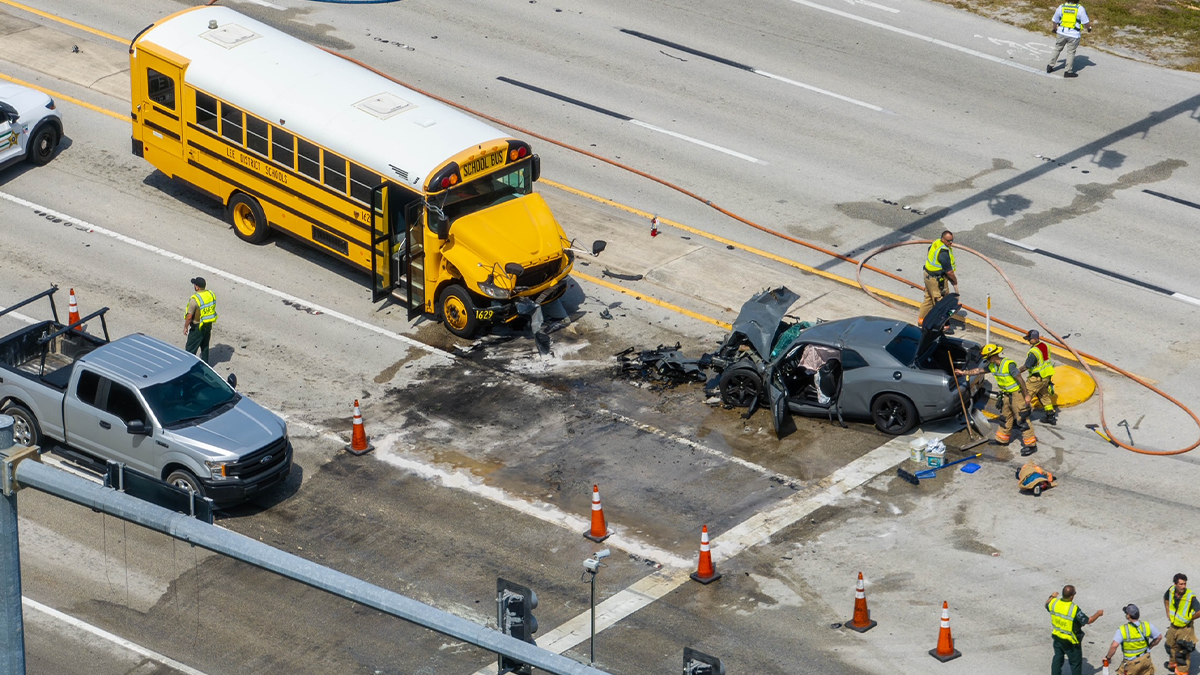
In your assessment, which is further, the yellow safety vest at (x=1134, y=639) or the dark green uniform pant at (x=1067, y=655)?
the dark green uniform pant at (x=1067, y=655)

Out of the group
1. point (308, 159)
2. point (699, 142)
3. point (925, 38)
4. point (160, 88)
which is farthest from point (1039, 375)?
point (160, 88)

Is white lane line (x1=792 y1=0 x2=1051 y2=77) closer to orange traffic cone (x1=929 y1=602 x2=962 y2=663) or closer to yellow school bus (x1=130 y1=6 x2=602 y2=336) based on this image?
yellow school bus (x1=130 y1=6 x2=602 y2=336)

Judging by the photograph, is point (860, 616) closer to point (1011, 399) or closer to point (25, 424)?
point (1011, 399)

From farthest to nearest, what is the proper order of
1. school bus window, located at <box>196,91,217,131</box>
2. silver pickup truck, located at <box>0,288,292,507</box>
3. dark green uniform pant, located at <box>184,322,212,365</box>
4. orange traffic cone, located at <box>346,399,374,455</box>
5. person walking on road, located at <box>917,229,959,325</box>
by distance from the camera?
school bus window, located at <box>196,91,217,131</box>
person walking on road, located at <box>917,229,959,325</box>
dark green uniform pant, located at <box>184,322,212,365</box>
orange traffic cone, located at <box>346,399,374,455</box>
silver pickup truck, located at <box>0,288,292,507</box>

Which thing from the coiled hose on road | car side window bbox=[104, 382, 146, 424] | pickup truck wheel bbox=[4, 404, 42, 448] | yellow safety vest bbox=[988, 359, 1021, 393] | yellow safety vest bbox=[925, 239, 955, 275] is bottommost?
pickup truck wheel bbox=[4, 404, 42, 448]

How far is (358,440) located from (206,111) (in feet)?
25.6

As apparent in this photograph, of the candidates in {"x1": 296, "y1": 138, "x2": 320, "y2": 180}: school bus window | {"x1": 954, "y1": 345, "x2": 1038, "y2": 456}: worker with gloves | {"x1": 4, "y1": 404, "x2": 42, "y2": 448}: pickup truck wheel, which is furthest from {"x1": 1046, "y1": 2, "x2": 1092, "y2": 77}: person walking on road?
{"x1": 4, "y1": 404, "x2": 42, "y2": 448}: pickup truck wheel

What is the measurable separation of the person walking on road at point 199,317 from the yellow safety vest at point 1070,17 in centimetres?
1933

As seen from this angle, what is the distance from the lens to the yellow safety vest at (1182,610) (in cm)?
1515

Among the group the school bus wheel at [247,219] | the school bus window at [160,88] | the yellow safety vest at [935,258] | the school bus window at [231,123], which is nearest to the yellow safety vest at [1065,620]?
the yellow safety vest at [935,258]

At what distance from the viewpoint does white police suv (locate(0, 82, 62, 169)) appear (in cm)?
2695

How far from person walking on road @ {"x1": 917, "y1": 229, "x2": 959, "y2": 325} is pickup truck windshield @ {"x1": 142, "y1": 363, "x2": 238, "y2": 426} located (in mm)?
10548

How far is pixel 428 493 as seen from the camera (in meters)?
19.1

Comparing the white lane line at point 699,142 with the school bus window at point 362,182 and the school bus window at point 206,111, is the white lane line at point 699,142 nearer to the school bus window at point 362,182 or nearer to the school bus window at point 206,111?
the school bus window at point 362,182
